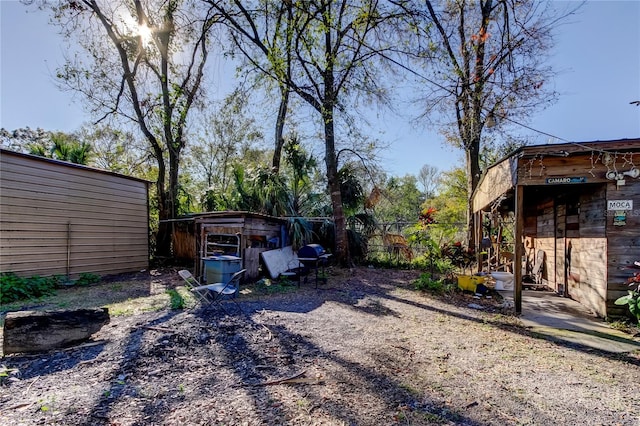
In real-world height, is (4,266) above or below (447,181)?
below

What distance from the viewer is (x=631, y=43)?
5922mm

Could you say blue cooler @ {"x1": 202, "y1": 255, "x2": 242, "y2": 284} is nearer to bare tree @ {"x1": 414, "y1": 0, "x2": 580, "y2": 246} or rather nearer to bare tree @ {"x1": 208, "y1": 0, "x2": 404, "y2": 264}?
bare tree @ {"x1": 208, "y1": 0, "x2": 404, "y2": 264}

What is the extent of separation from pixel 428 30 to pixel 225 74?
6676 mm

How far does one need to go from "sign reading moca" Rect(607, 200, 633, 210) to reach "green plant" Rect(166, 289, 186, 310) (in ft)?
22.2

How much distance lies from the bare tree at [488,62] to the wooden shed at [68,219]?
8896 mm

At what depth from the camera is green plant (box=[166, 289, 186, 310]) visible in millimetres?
5123

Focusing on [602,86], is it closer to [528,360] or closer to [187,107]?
[528,360]

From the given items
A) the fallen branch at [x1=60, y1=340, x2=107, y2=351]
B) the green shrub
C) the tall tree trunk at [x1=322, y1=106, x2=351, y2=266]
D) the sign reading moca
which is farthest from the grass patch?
the sign reading moca

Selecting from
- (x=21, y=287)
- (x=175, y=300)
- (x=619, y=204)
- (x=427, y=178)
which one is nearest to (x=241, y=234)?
(x=175, y=300)

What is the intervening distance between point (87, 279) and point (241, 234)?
4116 mm

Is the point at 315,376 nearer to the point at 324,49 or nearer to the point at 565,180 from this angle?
the point at 565,180

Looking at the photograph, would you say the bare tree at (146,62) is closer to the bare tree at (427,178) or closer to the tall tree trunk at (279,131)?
the tall tree trunk at (279,131)

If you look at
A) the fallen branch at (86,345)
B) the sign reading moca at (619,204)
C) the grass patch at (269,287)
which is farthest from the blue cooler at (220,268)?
the sign reading moca at (619,204)

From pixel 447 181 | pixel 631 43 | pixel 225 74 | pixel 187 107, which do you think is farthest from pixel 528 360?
pixel 447 181
